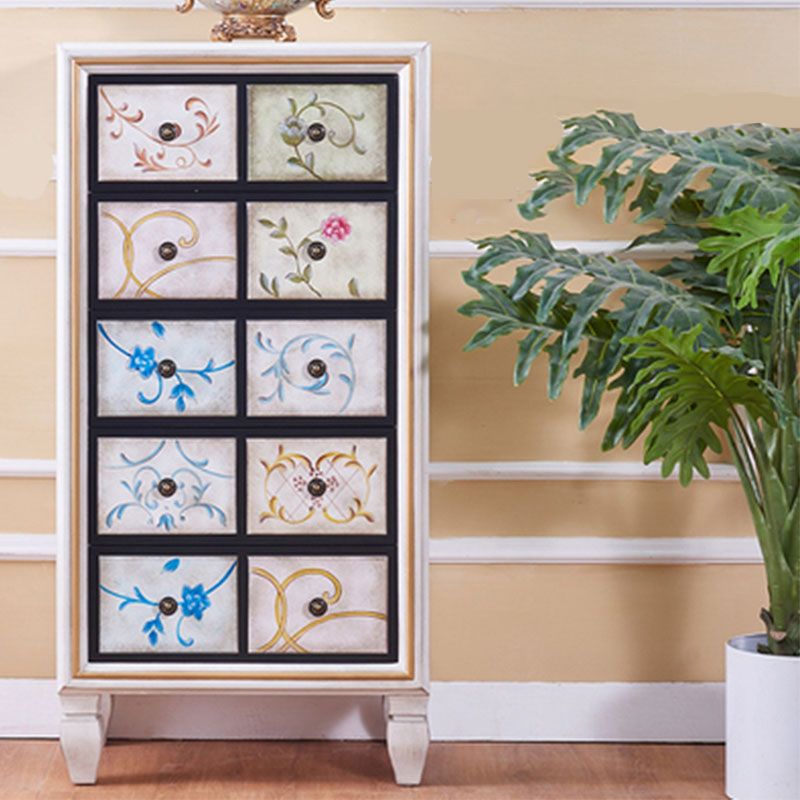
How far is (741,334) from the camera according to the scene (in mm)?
2391

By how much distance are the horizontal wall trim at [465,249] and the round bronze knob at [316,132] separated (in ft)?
1.43

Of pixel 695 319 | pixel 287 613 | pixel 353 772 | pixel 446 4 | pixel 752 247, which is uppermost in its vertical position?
pixel 446 4

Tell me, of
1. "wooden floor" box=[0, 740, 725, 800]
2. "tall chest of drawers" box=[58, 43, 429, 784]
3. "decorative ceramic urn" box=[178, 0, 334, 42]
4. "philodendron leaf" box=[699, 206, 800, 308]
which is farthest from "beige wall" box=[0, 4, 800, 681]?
"philodendron leaf" box=[699, 206, 800, 308]

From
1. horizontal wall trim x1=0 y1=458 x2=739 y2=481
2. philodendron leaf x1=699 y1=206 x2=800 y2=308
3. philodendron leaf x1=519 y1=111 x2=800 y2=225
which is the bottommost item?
horizontal wall trim x1=0 y1=458 x2=739 y2=481

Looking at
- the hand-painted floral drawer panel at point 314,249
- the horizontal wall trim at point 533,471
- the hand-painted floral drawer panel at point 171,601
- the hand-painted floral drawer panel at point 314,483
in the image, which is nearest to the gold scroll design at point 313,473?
the hand-painted floral drawer panel at point 314,483

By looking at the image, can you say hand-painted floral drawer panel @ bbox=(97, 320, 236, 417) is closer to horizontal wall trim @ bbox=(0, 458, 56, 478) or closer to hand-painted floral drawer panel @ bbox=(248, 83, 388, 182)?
hand-painted floral drawer panel @ bbox=(248, 83, 388, 182)

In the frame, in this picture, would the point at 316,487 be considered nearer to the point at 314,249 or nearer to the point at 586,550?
the point at 314,249

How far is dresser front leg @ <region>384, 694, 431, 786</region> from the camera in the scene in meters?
2.22

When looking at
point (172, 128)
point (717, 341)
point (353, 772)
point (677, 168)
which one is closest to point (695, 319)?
point (717, 341)

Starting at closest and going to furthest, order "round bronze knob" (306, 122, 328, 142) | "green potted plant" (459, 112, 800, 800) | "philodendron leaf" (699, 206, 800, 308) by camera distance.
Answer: "philodendron leaf" (699, 206, 800, 308), "green potted plant" (459, 112, 800, 800), "round bronze knob" (306, 122, 328, 142)

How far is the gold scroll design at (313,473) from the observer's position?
217cm

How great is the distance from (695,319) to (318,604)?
2.54 feet

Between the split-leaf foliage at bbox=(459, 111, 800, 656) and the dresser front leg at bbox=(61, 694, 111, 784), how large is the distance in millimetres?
896

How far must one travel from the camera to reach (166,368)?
7.07 ft
